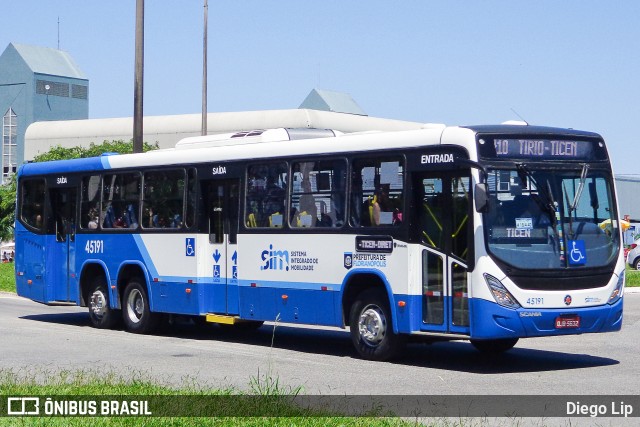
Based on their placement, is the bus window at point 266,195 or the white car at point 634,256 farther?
the white car at point 634,256

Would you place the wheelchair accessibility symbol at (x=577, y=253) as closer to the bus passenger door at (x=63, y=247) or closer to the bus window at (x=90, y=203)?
the bus window at (x=90, y=203)

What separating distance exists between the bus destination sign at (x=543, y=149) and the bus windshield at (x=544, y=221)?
182 mm

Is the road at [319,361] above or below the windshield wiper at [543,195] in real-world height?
below

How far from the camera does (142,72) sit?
27.8m

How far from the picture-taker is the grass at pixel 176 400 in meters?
9.67

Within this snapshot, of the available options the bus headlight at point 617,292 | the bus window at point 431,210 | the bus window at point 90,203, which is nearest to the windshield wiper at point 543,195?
the bus window at point 431,210

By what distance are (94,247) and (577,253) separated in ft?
31.7

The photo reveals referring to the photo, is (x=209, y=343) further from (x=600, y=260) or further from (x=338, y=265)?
(x=600, y=260)

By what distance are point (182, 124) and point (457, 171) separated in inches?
2838

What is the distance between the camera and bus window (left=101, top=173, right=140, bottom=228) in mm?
20547

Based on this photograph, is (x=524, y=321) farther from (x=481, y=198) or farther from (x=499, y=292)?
(x=481, y=198)

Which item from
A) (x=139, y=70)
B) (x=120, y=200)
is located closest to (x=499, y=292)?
(x=120, y=200)

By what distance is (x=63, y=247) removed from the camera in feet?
72.8

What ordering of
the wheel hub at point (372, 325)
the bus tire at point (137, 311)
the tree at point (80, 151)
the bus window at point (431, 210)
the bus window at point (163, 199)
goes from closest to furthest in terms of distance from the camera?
the bus window at point (431, 210) → the wheel hub at point (372, 325) → the bus window at point (163, 199) → the bus tire at point (137, 311) → the tree at point (80, 151)
